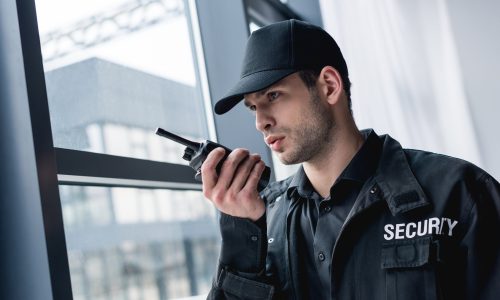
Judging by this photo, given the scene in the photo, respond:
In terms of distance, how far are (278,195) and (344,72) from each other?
0.35 meters

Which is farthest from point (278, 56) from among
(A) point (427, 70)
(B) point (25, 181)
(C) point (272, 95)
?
(A) point (427, 70)

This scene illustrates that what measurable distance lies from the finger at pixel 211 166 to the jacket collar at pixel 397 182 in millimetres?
337

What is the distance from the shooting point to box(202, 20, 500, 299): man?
1116 millimetres

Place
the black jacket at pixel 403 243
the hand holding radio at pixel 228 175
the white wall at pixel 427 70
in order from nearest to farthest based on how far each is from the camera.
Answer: the black jacket at pixel 403 243 < the hand holding radio at pixel 228 175 < the white wall at pixel 427 70

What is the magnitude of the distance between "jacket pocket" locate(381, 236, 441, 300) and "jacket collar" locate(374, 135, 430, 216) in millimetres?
74

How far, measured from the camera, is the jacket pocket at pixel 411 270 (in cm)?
110

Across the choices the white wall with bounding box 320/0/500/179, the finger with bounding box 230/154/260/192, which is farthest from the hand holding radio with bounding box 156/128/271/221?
the white wall with bounding box 320/0/500/179

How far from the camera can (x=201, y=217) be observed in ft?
6.43

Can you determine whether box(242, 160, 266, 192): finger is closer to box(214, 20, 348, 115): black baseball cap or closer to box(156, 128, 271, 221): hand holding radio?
box(156, 128, 271, 221): hand holding radio

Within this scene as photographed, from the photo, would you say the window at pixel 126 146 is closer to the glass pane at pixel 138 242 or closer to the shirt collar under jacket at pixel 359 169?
the glass pane at pixel 138 242

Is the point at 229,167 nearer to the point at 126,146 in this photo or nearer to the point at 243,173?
the point at 243,173

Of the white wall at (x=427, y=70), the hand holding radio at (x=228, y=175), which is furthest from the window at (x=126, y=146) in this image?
the white wall at (x=427, y=70)

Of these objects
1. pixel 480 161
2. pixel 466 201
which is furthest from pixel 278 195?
pixel 480 161

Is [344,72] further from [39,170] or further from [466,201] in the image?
[39,170]
